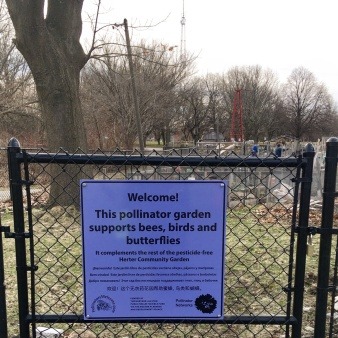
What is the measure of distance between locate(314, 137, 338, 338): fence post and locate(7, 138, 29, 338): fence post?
165cm

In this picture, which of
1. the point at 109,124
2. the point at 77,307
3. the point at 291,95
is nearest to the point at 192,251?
the point at 77,307

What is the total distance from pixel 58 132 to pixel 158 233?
8.10 meters

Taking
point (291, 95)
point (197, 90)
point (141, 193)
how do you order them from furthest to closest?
point (291, 95), point (197, 90), point (141, 193)

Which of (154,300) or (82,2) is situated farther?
(82,2)

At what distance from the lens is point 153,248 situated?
2.11 m

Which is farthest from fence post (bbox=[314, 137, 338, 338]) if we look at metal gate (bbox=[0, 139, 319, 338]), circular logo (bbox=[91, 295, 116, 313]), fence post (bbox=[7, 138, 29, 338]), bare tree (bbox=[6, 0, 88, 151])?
bare tree (bbox=[6, 0, 88, 151])

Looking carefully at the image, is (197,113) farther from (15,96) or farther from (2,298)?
(2,298)

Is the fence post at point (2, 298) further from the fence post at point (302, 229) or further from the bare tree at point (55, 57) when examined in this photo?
the bare tree at point (55, 57)

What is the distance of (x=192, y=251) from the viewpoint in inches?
83.3

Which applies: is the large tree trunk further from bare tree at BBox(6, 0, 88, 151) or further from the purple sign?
the purple sign

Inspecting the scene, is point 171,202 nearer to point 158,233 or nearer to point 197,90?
point 158,233

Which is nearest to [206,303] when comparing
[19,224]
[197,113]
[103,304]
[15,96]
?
[103,304]

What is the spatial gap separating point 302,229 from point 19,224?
1551 millimetres

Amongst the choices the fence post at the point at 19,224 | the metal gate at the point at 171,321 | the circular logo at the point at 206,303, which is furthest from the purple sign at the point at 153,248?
the fence post at the point at 19,224
